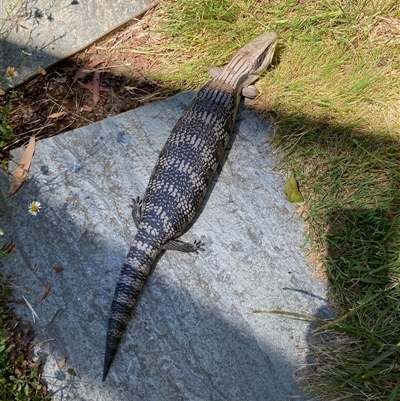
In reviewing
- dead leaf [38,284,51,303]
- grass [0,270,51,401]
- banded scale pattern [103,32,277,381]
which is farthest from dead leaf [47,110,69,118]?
dead leaf [38,284,51,303]

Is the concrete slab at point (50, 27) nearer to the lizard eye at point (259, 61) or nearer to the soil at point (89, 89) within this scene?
the soil at point (89, 89)

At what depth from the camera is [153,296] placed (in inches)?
147

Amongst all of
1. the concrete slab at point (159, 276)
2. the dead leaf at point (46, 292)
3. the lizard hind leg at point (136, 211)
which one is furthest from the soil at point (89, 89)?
the dead leaf at point (46, 292)

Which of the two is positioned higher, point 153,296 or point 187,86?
point 187,86

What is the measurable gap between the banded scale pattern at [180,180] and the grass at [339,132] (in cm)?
44

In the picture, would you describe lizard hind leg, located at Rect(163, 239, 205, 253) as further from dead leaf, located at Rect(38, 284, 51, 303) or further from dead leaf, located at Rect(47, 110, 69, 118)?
dead leaf, located at Rect(47, 110, 69, 118)

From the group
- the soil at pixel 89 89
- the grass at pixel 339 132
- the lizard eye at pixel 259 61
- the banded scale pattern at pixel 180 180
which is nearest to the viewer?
the grass at pixel 339 132

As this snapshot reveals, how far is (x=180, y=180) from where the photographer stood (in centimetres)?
381

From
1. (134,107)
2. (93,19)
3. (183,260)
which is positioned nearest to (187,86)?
(134,107)

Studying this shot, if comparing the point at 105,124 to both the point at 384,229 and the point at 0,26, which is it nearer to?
the point at 0,26

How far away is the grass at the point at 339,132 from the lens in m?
3.45

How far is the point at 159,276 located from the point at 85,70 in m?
2.40

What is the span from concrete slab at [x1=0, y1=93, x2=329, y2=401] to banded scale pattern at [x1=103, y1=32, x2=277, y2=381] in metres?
0.17

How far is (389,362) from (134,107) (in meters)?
3.16
